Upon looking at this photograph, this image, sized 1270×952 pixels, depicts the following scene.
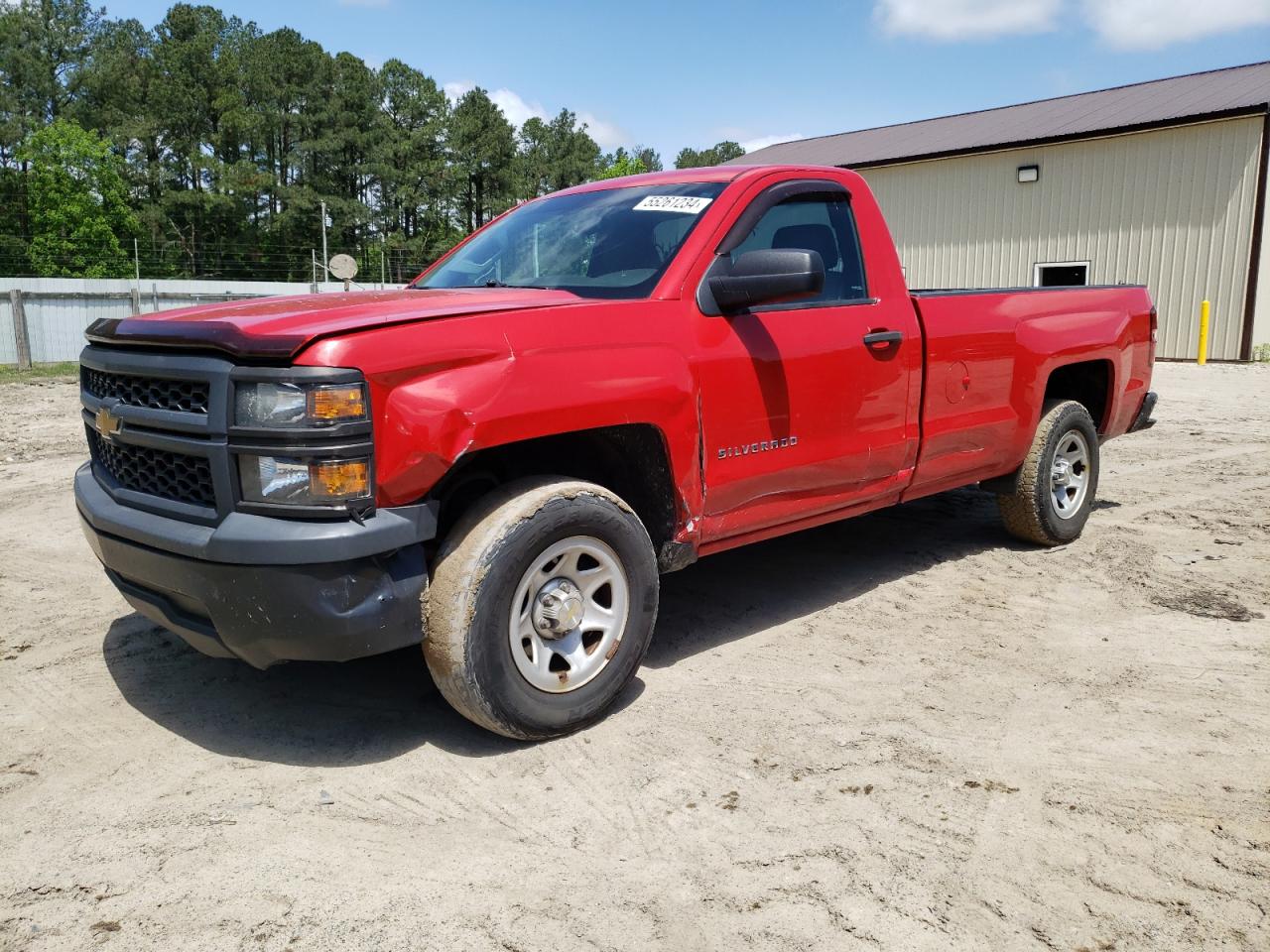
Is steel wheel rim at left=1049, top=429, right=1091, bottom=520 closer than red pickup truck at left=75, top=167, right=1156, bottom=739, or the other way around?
red pickup truck at left=75, top=167, right=1156, bottom=739

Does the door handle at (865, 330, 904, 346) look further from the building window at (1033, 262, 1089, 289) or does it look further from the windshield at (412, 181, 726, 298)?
the building window at (1033, 262, 1089, 289)

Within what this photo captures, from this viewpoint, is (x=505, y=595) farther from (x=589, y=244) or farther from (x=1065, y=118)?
(x=1065, y=118)

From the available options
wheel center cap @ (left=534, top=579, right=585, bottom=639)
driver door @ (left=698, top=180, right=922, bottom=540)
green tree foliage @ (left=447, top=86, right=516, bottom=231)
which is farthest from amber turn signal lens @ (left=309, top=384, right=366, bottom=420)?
green tree foliage @ (left=447, top=86, right=516, bottom=231)

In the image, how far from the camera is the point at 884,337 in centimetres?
447

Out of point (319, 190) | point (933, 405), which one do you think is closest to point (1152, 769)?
point (933, 405)

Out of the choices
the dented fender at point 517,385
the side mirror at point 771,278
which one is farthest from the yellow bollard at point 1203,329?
the dented fender at point 517,385

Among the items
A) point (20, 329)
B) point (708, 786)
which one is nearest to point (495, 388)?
point (708, 786)

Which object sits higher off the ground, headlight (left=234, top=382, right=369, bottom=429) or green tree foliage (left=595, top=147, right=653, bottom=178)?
green tree foliage (left=595, top=147, right=653, bottom=178)

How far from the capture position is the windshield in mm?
3965

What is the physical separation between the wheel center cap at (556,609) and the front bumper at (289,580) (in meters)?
0.41

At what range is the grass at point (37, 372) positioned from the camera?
1812cm

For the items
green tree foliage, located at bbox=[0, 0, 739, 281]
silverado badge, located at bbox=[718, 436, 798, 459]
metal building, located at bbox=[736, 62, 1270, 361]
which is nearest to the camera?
silverado badge, located at bbox=[718, 436, 798, 459]

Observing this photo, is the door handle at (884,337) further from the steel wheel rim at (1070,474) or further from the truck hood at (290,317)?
the steel wheel rim at (1070,474)

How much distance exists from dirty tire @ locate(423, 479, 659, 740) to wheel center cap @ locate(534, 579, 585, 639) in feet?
0.52
